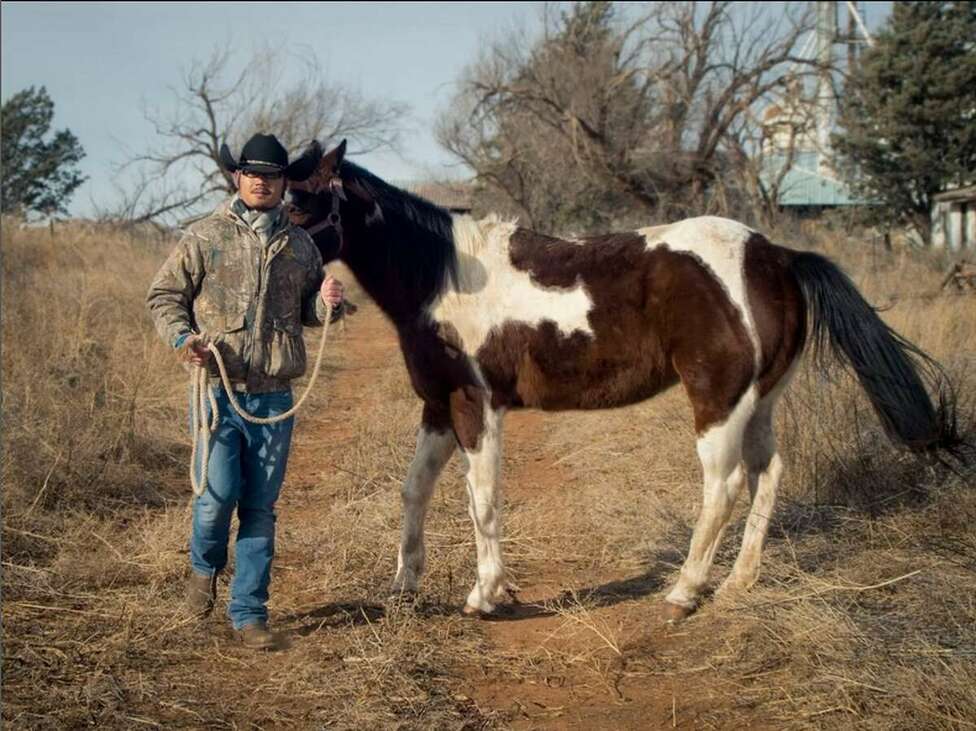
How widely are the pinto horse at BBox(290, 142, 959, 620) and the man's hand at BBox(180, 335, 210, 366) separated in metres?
0.97

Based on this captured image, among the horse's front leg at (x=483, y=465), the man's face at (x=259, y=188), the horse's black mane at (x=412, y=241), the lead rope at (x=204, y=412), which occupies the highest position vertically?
the man's face at (x=259, y=188)

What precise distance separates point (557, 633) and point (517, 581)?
73 cm

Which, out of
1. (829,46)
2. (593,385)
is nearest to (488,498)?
(593,385)

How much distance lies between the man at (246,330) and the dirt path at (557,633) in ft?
2.07

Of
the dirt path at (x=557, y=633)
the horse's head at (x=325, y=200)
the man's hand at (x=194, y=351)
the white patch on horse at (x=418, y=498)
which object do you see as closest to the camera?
the dirt path at (x=557, y=633)

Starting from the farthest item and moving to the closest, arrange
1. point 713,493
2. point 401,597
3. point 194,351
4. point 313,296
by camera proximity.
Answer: point 713,493 < point 401,597 < point 313,296 < point 194,351

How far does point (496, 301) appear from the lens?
436cm

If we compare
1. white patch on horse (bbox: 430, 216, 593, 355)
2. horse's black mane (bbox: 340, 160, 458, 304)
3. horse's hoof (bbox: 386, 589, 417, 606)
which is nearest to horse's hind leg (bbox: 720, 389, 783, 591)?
white patch on horse (bbox: 430, 216, 593, 355)

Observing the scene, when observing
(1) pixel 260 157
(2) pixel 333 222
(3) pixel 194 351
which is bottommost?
(3) pixel 194 351

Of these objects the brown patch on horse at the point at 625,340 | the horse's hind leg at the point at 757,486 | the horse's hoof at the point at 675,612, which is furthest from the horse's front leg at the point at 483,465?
the horse's hind leg at the point at 757,486

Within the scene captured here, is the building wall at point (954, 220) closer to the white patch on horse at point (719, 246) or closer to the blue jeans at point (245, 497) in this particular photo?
the white patch on horse at point (719, 246)

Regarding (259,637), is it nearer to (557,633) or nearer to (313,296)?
(557,633)

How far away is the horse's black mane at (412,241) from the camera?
441 centimetres

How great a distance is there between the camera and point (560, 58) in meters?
24.0
